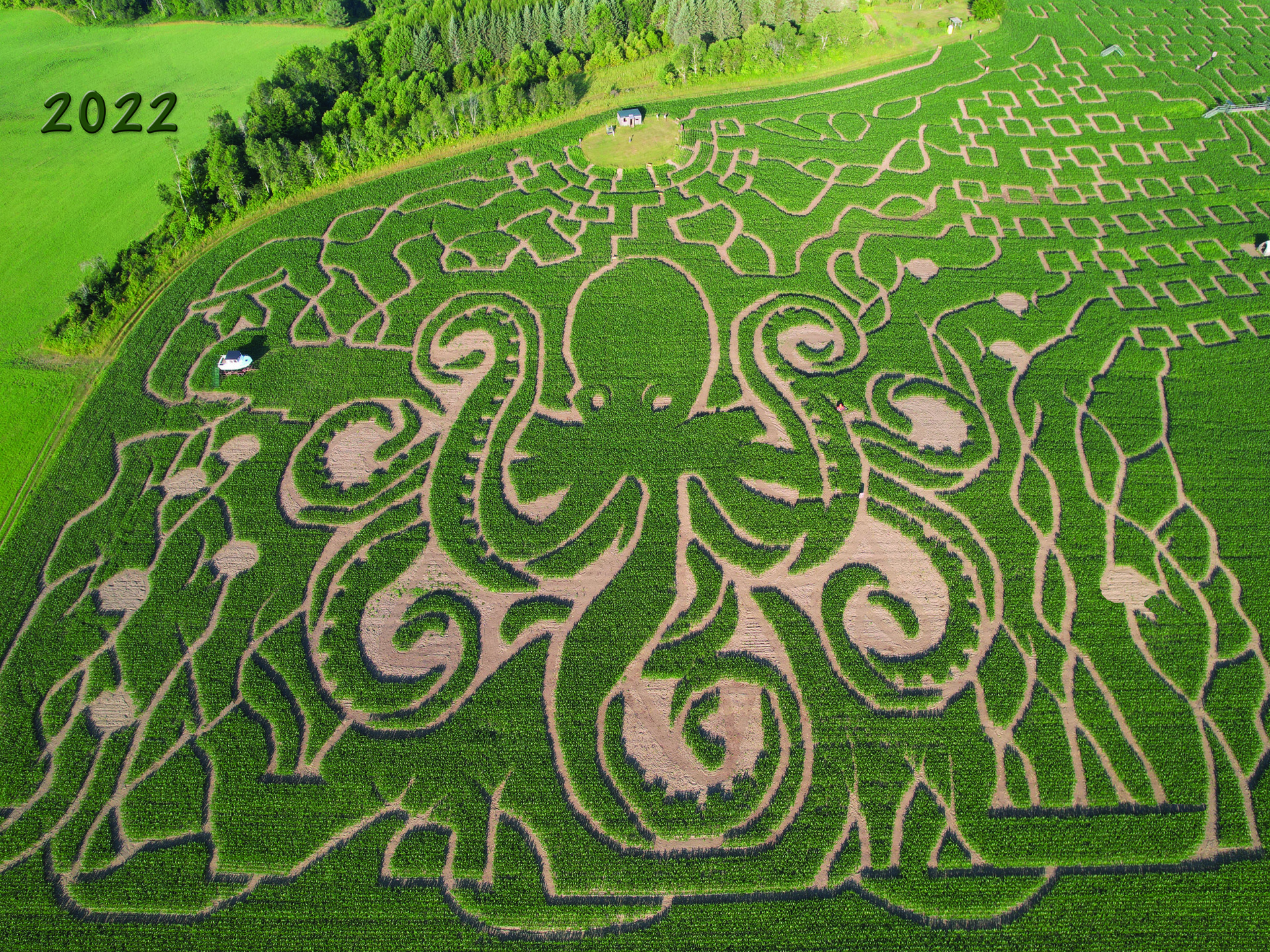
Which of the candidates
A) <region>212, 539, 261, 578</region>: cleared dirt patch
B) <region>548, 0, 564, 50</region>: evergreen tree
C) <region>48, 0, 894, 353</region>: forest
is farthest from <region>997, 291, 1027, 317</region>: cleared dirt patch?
<region>548, 0, 564, 50</region>: evergreen tree

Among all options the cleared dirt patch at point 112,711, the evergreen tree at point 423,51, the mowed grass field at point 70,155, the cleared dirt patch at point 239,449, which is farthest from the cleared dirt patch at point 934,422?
the evergreen tree at point 423,51

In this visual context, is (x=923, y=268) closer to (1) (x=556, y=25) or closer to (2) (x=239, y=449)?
(2) (x=239, y=449)

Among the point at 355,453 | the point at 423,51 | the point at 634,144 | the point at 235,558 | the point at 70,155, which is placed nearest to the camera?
the point at 235,558

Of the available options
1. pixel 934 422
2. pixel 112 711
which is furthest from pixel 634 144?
pixel 112 711

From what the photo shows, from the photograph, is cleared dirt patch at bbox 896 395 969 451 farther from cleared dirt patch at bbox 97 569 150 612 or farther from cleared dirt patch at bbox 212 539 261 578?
cleared dirt patch at bbox 97 569 150 612

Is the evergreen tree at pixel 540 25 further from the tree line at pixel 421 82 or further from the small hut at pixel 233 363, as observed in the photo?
the small hut at pixel 233 363

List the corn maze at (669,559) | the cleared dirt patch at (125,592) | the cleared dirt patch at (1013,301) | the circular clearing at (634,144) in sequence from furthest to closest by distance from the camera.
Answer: the circular clearing at (634,144) < the cleared dirt patch at (1013,301) < the cleared dirt patch at (125,592) < the corn maze at (669,559)

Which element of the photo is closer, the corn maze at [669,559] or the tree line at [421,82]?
the corn maze at [669,559]
